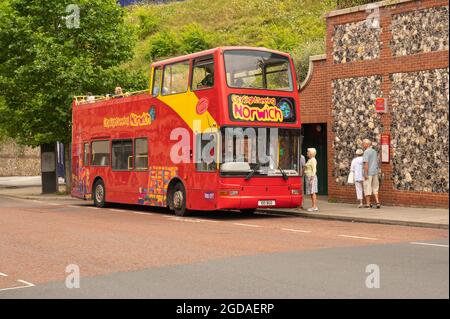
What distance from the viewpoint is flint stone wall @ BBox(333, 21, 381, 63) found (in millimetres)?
21922

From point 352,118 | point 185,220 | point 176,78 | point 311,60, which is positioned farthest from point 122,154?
point 352,118

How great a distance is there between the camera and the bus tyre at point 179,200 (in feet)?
65.7

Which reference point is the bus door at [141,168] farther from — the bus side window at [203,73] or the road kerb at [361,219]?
the road kerb at [361,219]

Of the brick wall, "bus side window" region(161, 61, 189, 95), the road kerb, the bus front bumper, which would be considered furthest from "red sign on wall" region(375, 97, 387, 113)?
"bus side window" region(161, 61, 189, 95)

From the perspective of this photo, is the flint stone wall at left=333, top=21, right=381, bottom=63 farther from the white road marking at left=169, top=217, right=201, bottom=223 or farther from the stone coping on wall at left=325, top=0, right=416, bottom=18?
the white road marking at left=169, top=217, right=201, bottom=223

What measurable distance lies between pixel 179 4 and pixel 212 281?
8552cm

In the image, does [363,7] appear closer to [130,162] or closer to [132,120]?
[132,120]

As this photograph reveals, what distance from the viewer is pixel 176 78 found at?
2012 cm

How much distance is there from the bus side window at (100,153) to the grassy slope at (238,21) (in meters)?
26.9

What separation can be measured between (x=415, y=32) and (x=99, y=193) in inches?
468

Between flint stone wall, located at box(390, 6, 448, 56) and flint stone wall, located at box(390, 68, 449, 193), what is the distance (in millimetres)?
684

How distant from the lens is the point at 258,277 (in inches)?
364

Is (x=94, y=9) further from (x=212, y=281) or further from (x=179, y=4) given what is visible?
(x=179, y=4)

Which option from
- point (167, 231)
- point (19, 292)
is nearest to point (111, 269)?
point (19, 292)
